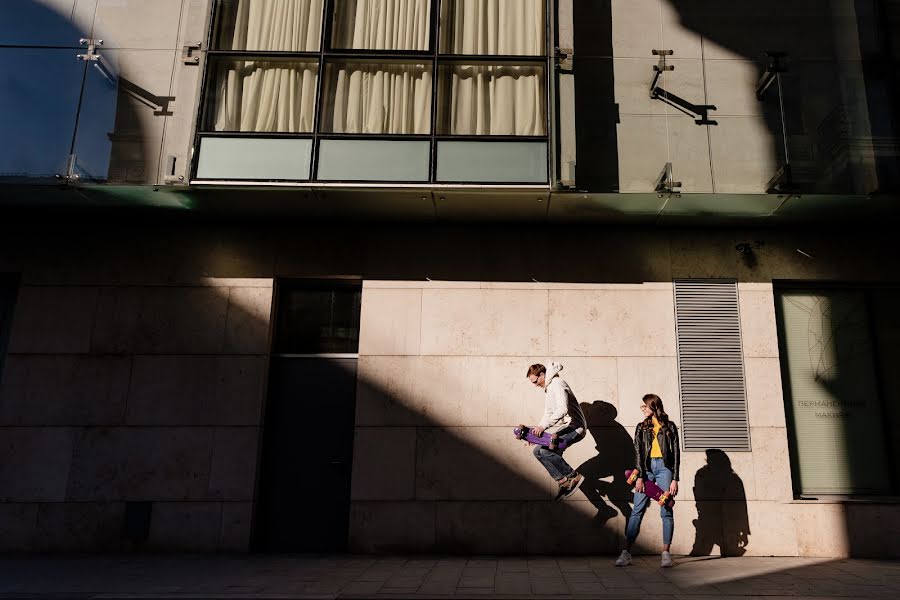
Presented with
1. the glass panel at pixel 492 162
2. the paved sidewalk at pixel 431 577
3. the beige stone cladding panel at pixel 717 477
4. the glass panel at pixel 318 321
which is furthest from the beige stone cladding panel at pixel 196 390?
the beige stone cladding panel at pixel 717 477

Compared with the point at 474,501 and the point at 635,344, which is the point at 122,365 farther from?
the point at 635,344

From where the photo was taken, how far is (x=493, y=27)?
9.09 meters

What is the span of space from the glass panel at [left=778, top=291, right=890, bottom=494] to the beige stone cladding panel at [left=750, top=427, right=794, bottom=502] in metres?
0.41

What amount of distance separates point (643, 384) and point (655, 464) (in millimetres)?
1646

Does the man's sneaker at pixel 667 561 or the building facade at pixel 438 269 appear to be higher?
the building facade at pixel 438 269

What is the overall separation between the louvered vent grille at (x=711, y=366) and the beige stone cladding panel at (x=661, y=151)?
1.72 meters

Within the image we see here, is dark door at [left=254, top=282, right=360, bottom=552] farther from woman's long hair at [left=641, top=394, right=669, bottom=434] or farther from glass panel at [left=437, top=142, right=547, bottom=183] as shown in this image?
woman's long hair at [left=641, top=394, right=669, bottom=434]

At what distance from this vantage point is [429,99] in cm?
Answer: 884

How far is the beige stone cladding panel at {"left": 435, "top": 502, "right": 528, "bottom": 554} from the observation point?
8375 millimetres

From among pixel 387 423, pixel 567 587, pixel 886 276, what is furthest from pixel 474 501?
pixel 886 276

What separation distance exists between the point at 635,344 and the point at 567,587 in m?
3.88

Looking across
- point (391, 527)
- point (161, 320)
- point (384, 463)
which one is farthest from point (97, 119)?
point (391, 527)

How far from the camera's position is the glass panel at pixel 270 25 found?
9039 mm

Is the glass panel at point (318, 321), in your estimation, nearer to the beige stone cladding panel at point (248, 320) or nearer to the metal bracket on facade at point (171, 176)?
the beige stone cladding panel at point (248, 320)
